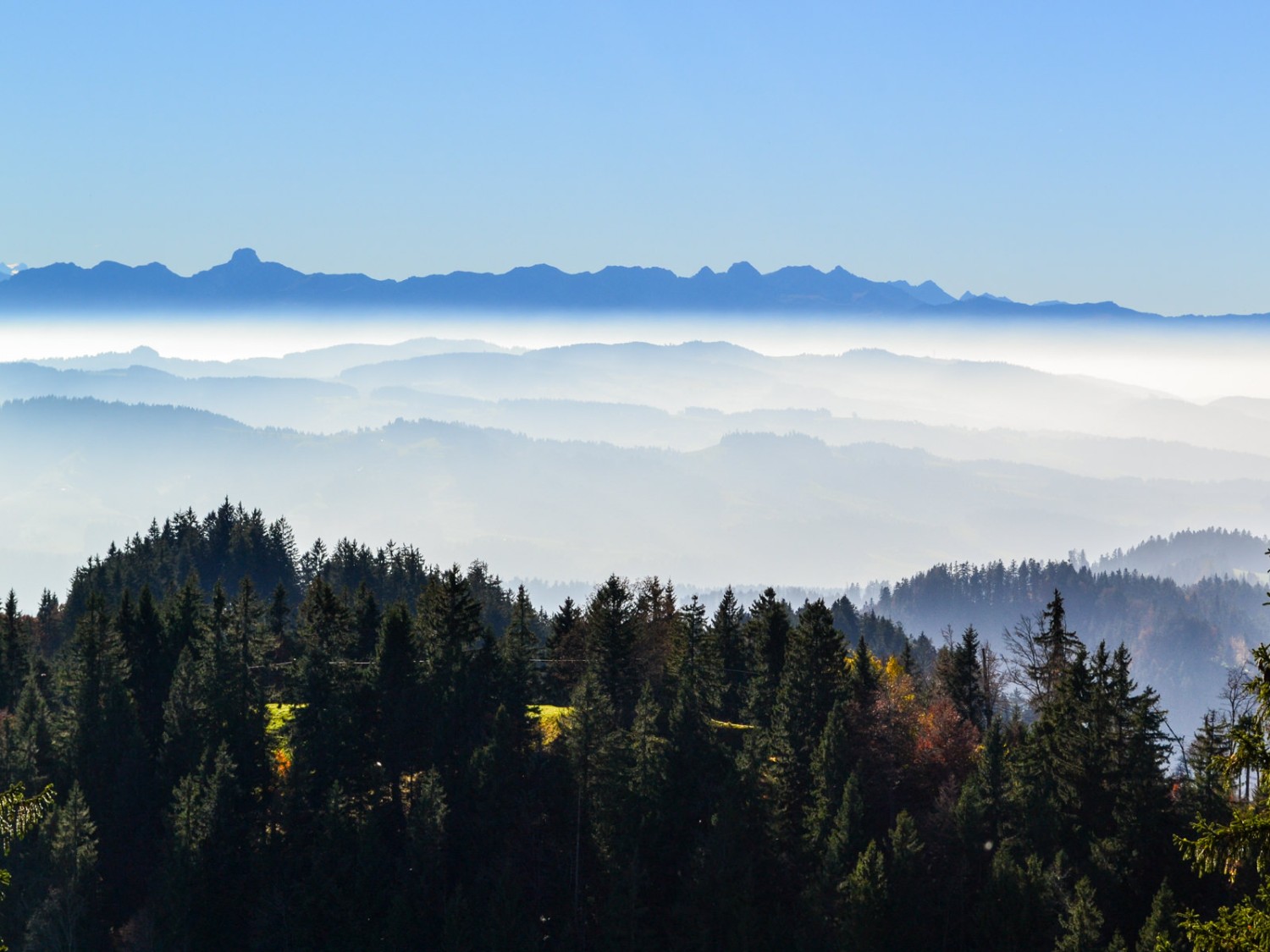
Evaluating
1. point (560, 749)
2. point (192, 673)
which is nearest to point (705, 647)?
point (560, 749)

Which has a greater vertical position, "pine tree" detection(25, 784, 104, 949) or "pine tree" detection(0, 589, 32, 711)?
"pine tree" detection(0, 589, 32, 711)

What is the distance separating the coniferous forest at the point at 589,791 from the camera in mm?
53750

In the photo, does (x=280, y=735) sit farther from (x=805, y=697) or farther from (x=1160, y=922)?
(x=1160, y=922)

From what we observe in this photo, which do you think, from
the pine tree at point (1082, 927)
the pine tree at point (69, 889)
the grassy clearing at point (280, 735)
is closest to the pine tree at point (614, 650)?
the grassy clearing at point (280, 735)

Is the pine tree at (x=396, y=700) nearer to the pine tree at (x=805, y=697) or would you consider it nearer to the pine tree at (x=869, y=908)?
the pine tree at (x=805, y=697)

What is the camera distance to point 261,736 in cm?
6762

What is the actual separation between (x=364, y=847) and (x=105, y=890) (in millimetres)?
16347

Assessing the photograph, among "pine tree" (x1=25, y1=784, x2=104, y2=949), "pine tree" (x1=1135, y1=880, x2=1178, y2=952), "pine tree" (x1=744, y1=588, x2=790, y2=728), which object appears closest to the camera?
"pine tree" (x1=1135, y1=880, x2=1178, y2=952)

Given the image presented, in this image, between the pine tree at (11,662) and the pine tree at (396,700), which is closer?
the pine tree at (396,700)

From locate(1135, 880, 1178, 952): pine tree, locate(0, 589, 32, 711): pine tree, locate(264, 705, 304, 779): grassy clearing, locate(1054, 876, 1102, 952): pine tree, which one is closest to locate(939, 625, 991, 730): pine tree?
locate(1054, 876, 1102, 952): pine tree

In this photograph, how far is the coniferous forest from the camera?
53750 mm

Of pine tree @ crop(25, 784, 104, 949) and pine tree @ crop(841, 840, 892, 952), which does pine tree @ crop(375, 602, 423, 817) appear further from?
pine tree @ crop(841, 840, 892, 952)

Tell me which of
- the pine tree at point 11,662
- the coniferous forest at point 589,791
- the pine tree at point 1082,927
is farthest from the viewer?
the pine tree at point 11,662

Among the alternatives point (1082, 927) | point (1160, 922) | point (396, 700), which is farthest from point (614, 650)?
point (1160, 922)
